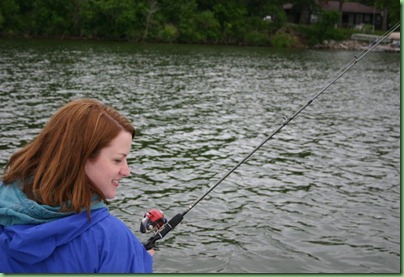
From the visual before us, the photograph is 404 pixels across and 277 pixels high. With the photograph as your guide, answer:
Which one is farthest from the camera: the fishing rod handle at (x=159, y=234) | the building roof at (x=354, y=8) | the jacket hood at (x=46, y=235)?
the building roof at (x=354, y=8)

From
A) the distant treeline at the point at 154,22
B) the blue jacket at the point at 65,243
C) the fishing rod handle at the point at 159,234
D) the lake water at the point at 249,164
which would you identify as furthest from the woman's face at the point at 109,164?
the distant treeline at the point at 154,22

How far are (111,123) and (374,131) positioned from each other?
15.6 metres

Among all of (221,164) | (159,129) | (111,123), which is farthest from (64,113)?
(159,129)

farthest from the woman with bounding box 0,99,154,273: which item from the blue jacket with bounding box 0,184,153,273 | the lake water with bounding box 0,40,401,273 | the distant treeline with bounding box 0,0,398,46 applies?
the distant treeline with bounding box 0,0,398,46

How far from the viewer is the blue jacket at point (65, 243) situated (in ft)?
7.17

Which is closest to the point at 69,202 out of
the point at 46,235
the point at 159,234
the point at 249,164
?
the point at 46,235

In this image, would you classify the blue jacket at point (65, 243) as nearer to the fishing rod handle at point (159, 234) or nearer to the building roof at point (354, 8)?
the fishing rod handle at point (159, 234)

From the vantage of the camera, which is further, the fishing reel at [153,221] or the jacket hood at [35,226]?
the fishing reel at [153,221]

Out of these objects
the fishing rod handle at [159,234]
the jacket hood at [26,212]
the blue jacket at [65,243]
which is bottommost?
the fishing rod handle at [159,234]

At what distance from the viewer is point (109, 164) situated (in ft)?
7.76

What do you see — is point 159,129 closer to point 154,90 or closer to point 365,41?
point 154,90

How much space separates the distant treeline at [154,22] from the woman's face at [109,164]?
56026mm

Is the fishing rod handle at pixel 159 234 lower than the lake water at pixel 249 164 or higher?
higher

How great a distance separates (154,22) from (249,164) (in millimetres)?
53683
